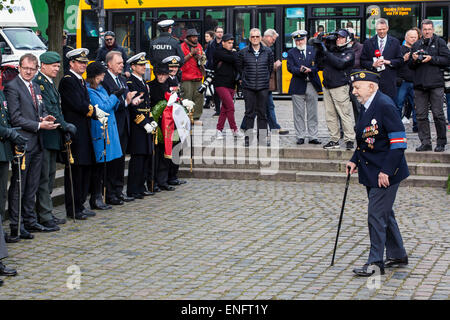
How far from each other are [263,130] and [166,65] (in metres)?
2.71

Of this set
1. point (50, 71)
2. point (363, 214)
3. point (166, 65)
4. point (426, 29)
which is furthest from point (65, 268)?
point (426, 29)

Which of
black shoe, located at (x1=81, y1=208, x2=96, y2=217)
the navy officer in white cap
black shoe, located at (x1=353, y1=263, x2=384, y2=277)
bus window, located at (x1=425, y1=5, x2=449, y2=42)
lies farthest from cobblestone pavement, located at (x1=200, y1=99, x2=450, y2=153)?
black shoe, located at (x1=353, y1=263, x2=384, y2=277)

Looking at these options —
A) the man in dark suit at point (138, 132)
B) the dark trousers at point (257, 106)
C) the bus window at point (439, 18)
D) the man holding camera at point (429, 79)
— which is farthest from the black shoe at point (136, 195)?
the bus window at point (439, 18)

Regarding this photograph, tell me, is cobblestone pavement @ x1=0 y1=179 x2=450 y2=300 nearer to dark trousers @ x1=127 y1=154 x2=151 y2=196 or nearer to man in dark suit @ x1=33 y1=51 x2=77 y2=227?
dark trousers @ x1=127 y1=154 x2=151 y2=196

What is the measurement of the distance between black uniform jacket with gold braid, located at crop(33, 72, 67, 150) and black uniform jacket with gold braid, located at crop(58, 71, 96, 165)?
34 centimetres

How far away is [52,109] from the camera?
9.49m

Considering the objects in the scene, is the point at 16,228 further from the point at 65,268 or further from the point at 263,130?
the point at 263,130

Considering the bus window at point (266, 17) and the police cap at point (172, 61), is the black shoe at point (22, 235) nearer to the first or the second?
the police cap at point (172, 61)

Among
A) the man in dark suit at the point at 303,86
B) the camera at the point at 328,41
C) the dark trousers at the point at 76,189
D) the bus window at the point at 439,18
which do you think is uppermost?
the bus window at the point at 439,18

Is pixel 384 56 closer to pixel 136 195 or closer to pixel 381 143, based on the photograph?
pixel 136 195

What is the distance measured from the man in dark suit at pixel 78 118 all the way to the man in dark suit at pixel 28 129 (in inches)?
27.7

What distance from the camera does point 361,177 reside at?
24.9 feet

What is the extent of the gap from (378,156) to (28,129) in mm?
3815

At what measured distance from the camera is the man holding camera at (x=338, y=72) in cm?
1313
